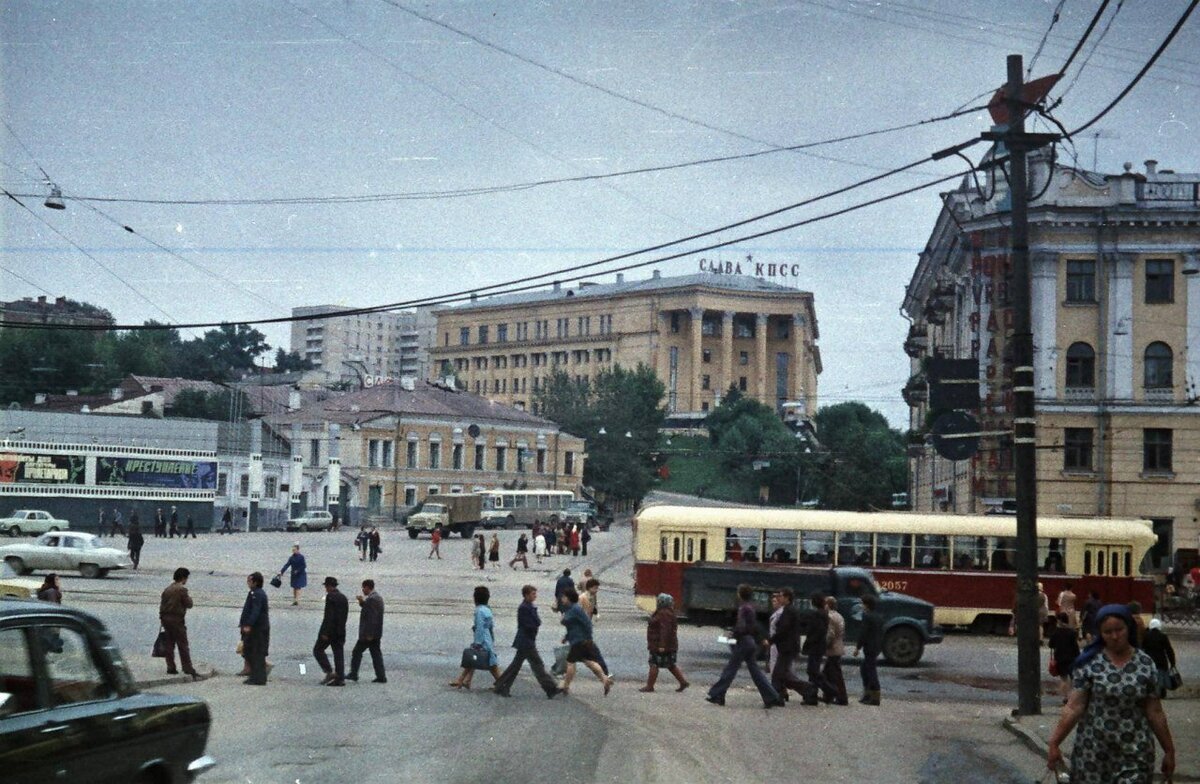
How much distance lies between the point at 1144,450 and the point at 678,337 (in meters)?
103

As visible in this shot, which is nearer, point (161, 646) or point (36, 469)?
point (161, 646)

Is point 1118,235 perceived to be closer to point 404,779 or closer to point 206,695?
point 206,695

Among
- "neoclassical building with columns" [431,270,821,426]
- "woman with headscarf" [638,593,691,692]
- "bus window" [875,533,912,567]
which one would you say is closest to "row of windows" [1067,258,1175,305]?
"bus window" [875,533,912,567]

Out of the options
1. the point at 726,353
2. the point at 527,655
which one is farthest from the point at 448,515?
the point at 726,353

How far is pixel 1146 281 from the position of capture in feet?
157

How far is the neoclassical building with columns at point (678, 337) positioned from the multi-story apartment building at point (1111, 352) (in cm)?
9538

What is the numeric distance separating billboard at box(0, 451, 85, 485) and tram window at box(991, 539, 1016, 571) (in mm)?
50745

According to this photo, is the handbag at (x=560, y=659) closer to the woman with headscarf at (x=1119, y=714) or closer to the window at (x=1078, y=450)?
the woman with headscarf at (x=1119, y=714)

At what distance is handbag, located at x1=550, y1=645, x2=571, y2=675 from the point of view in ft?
63.9

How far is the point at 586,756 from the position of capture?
43.4 feet

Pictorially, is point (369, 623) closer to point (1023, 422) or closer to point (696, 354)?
point (1023, 422)

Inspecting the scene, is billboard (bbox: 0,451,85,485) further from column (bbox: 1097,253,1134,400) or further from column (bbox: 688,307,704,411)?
column (bbox: 688,307,704,411)

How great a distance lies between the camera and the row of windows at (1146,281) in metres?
47.7

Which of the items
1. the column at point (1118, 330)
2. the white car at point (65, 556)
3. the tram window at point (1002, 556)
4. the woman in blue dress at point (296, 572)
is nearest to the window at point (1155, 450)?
the column at point (1118, 330)
